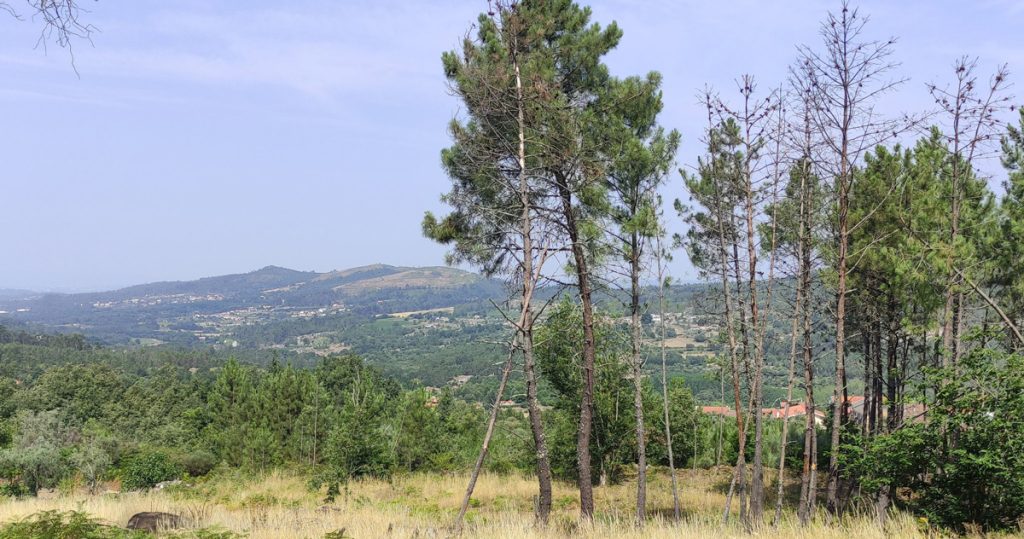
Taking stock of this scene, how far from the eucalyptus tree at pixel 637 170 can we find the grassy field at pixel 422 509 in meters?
3.90

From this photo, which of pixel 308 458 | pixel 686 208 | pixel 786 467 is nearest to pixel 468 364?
pixel 308 458

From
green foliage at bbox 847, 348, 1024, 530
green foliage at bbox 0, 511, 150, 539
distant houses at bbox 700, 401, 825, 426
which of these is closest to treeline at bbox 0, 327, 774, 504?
distant houses at bbox 700, 401, 825, 426

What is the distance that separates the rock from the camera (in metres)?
6.96

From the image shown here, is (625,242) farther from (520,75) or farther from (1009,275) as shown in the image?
(1009,275)

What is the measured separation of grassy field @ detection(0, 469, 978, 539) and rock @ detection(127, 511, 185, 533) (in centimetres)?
20

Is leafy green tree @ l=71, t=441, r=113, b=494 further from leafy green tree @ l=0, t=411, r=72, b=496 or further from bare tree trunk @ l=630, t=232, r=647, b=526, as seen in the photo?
bare tree trunk @ l=630, t=232, r=647, b=526

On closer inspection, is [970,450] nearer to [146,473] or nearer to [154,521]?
[154,521]

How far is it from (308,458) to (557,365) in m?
15.3

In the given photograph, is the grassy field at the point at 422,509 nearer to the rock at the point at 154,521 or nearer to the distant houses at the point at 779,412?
the rock at the point at 154,521

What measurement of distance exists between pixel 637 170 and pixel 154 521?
8.68m

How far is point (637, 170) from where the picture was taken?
11.2 metres

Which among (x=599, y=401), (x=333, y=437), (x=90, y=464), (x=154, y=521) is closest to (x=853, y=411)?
(x=599, y=401)

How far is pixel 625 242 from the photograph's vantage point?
11750 mm

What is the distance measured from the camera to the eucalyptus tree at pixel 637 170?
11.1m
